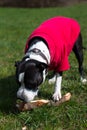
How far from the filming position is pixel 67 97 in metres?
4.91

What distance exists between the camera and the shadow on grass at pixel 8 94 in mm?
4842

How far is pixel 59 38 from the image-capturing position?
516cm

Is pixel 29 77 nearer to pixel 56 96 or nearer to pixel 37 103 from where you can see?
pixel 37 103

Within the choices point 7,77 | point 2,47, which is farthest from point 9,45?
point 7,77

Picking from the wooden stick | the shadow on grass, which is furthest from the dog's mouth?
the shadow on grass

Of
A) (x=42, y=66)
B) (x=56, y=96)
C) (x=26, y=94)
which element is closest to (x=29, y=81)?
(x=26, y=94)

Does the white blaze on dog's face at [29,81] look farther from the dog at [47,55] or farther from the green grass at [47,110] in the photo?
the green grass at [47,110]

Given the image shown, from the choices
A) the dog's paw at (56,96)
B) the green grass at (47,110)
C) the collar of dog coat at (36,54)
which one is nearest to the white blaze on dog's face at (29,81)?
the collar of dog coat at (36,54)

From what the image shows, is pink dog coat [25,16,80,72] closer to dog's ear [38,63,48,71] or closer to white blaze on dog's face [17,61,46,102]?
dog's ear [38,63,48,71]

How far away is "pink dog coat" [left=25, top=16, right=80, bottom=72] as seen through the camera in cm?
492

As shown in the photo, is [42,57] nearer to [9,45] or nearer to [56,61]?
[56,61]

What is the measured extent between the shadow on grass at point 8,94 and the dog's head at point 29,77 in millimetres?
513

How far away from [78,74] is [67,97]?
4.64ft

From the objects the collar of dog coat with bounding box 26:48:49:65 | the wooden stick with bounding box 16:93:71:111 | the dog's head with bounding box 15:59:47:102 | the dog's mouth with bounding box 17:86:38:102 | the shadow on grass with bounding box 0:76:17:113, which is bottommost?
the shadow on grass with bounding box 0:76:17:113
